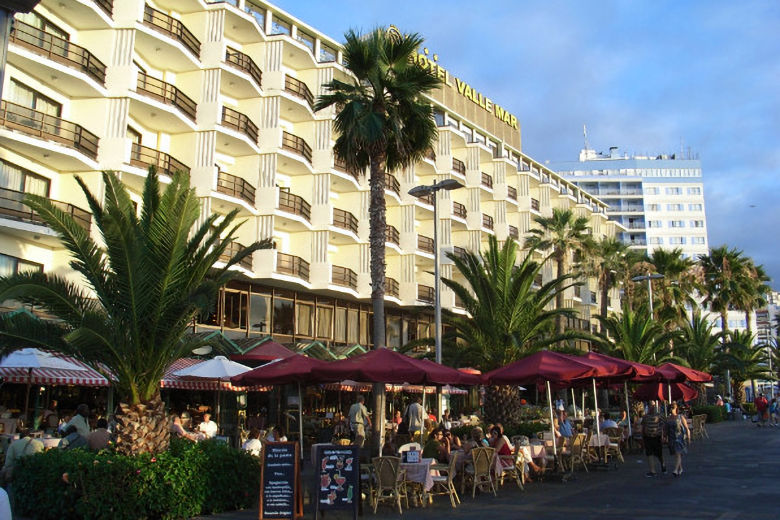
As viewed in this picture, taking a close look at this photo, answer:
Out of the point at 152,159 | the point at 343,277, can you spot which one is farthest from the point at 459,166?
the point at 152,159

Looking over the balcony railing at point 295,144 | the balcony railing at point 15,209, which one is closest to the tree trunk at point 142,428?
A: the balcony railing at point 15,209

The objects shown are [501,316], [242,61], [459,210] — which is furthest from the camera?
[459,210]

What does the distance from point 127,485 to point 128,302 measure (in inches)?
119

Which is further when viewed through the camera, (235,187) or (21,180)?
(235,187)

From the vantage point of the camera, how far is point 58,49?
1011 inches

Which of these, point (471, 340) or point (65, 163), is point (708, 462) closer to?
point (471, 340)

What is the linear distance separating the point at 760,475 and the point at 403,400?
2461 centimetres

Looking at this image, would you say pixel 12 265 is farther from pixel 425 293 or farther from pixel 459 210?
pixel 459 210

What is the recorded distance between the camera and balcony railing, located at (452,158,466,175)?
4963 centimetres

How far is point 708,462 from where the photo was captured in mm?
20266

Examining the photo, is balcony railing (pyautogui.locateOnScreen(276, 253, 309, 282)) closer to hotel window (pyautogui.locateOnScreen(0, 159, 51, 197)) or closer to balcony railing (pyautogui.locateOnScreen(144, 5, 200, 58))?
balcony railing (pyautogui.locateOnScreen(144, 5, 200, 58))

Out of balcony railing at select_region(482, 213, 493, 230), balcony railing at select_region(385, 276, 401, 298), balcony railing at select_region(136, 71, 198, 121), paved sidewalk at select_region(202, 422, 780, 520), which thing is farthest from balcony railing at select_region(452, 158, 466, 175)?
paved sidewalk at select_region(202, 422, 780, 520)

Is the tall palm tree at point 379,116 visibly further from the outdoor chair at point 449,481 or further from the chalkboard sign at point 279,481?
the chalkboard sign at point 279,481

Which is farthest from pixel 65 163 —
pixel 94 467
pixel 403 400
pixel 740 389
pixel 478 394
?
pixel 740 389
